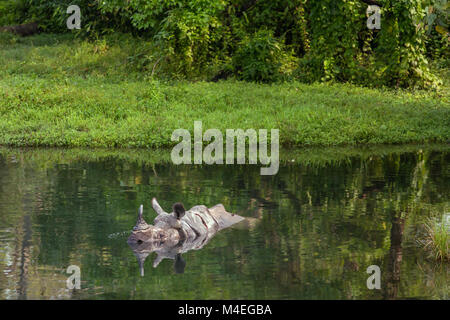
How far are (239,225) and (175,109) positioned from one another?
25.5ft

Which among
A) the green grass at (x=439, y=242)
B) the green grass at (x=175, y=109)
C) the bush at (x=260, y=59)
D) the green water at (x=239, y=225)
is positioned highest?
the bush at (x=260, y=59)

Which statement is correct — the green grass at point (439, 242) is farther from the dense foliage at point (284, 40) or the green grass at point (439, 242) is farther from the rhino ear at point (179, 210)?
the dense foliage at point (284, 40)

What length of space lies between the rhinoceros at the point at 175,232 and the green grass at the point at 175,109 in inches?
229

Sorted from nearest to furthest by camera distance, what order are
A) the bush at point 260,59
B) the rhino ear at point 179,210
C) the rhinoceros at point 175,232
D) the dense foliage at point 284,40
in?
the rhinoceros at point 175,232 → the rhino ear at point 179,210 → the dense foliage at point 284,40 → the bush at point 260,59

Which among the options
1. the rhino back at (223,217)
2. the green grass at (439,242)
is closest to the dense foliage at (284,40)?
the rhino back at (223,217)

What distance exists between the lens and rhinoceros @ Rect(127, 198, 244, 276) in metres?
8.95

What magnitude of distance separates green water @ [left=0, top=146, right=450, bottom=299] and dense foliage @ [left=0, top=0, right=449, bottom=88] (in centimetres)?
547

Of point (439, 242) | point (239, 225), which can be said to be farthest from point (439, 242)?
point (239, 225)

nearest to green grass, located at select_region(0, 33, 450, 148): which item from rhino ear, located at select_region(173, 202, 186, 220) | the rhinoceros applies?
the rhinoceros

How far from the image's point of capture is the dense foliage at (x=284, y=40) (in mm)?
20406

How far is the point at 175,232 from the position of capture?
947 centimetres

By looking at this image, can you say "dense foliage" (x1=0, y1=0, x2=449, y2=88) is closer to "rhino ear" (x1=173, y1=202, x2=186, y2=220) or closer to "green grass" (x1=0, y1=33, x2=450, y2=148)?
"green grass" (x1=0, y1=33, x2=450, y2=148)

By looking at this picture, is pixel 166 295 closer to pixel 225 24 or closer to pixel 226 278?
pixel 226 278
